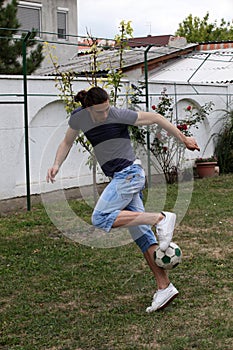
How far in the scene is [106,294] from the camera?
5.82 m

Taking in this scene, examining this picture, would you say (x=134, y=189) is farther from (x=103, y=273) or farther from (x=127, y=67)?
(x=127, y=67)

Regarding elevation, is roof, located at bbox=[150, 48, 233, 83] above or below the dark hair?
above

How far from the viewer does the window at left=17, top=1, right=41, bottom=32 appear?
2020 cm

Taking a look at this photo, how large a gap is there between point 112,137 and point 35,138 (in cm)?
656

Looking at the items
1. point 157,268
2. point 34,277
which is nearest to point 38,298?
point 34,277

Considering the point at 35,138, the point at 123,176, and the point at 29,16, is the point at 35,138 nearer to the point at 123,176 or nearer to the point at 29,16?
the point at 123,176

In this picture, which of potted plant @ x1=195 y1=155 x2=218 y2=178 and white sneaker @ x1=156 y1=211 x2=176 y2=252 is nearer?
white sneaker @ x1=156 y1=211 x2=176 y2=252

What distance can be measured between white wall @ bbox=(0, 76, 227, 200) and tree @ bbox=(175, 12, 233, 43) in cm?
2868

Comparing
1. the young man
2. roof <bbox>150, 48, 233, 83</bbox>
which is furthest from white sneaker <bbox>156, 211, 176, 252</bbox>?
roof <bbox>150, 48, 233, 83</bbox>

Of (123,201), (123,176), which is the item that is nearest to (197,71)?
(123,176)

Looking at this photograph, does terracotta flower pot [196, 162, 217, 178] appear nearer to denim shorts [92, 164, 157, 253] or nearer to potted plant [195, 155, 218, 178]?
potted plant [195, 155, 218, 178]

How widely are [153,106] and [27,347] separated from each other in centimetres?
920

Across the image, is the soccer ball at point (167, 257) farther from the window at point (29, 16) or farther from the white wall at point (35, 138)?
the window at point (29, 16)

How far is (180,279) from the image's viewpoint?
244 inches
